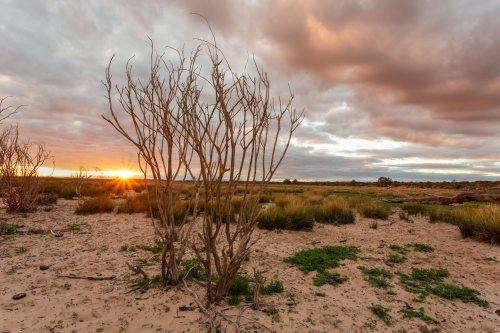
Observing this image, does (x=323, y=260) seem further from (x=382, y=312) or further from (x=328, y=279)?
(x=382, y=312)

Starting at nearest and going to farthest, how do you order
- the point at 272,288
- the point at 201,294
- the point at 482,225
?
the point at 201,294
the point at 272,288
the point at 482,225

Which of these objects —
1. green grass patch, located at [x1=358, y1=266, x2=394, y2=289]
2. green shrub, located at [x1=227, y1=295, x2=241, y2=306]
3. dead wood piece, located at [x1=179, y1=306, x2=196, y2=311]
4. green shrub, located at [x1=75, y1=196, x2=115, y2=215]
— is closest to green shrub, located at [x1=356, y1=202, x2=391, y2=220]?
green grass patch, located at [x1=358, y1=266, x2=394, y2=289]

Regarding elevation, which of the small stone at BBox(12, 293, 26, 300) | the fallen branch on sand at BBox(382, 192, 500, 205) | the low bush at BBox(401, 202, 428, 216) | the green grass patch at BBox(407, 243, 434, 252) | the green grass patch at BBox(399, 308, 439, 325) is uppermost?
the fallen branch on sand at BBox(382, 192, 500, 205)

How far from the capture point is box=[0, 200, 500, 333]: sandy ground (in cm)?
333

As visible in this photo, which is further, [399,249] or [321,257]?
[399,249]

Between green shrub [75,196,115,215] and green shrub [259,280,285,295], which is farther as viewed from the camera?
green shrub [75,196,115,215]

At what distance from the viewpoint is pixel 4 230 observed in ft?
22.7

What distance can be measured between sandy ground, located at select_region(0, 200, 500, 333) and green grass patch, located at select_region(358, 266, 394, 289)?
0.35 feet

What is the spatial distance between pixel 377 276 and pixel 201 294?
291 cm

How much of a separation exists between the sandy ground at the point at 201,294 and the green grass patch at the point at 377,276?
0.11 metres

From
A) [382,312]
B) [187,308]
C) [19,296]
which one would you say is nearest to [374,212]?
[382,312]

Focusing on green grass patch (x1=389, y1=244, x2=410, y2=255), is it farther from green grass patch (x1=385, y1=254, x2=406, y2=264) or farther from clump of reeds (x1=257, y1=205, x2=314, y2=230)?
clump of reeds (x1=257, y1=205, x2=314, y2=230)

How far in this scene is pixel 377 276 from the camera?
16.1 feet

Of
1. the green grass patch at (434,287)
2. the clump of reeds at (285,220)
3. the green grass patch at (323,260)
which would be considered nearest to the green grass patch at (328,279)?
the green grass patch at (323,260)
